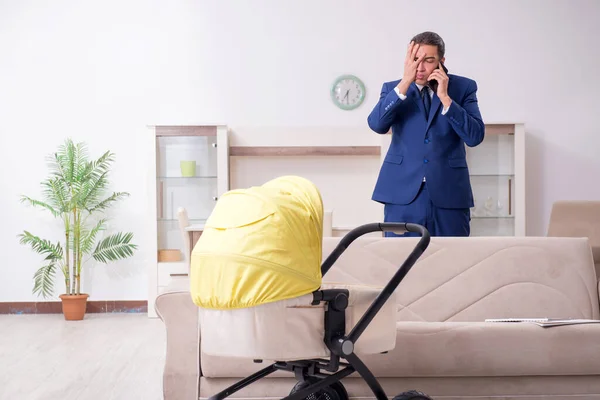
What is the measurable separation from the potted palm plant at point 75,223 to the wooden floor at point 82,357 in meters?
0.27

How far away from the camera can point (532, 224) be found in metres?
6.34

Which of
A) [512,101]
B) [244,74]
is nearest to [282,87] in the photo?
[244,74]

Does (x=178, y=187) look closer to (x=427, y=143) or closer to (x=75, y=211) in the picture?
(x=75, y=211)

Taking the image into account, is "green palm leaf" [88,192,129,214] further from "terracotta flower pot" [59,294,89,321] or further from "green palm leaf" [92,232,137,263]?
"terracotta flower pot" [59,294,89,321]

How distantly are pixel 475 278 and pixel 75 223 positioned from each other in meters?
3.89

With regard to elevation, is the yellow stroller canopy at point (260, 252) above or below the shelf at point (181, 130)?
below

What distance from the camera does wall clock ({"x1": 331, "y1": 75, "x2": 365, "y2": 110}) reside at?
630 cm

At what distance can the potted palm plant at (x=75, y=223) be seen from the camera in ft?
19.7

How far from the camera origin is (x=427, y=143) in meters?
3.19

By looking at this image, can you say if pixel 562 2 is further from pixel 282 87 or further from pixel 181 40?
pixel 181 40

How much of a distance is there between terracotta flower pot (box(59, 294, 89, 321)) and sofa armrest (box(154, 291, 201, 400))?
3.56 meters

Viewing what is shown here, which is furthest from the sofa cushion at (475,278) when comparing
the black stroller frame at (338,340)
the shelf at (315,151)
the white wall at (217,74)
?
the white wall at (217,74)

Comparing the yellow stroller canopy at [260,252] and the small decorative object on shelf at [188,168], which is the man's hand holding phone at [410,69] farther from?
the small decorative object on shelf at [188,168]

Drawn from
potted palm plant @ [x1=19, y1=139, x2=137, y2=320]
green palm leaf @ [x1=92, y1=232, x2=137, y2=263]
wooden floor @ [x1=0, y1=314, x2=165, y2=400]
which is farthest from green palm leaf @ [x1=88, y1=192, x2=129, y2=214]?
wooden floor @ [x1=0, y1=314, x2=165, y2=400]
